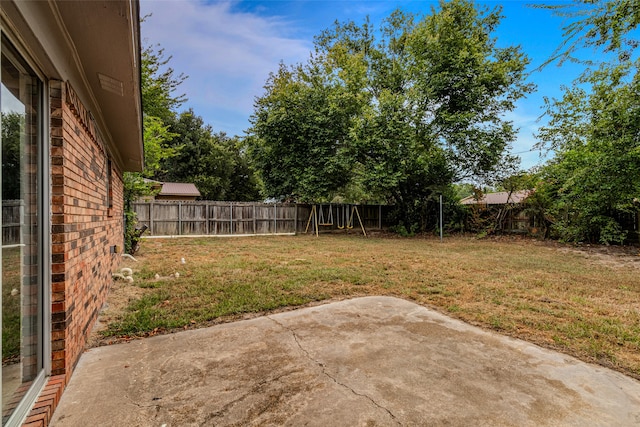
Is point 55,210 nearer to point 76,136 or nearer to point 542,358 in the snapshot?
point 76,136

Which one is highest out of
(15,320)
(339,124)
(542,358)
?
(339,124)

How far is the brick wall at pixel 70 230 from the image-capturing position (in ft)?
6.24

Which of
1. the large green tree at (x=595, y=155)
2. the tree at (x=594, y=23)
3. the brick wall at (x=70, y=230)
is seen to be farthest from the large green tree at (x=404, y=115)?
the brick wall at (x=70, y=230)

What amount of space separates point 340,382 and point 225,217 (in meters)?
12.5

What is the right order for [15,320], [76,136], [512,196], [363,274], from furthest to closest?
[512,196] < [363,274] < [76,136] < [15,320]

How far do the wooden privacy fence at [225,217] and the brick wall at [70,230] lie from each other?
1029 cm

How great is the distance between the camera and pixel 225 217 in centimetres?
1379

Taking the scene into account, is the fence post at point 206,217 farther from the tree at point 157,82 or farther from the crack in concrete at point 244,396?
the crack in concrete at point 244,396

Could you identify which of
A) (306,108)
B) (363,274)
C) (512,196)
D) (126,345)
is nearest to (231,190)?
(306,108)

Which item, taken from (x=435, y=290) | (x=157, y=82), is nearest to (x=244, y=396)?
(x=435, y=290)

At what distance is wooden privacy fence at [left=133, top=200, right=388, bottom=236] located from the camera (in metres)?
12.4

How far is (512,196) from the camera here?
44.3ft

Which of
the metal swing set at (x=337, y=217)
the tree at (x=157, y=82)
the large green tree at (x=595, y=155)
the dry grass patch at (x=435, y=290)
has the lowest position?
the dry grass patch at (x=435, y=290)

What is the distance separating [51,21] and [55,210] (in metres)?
1.04
